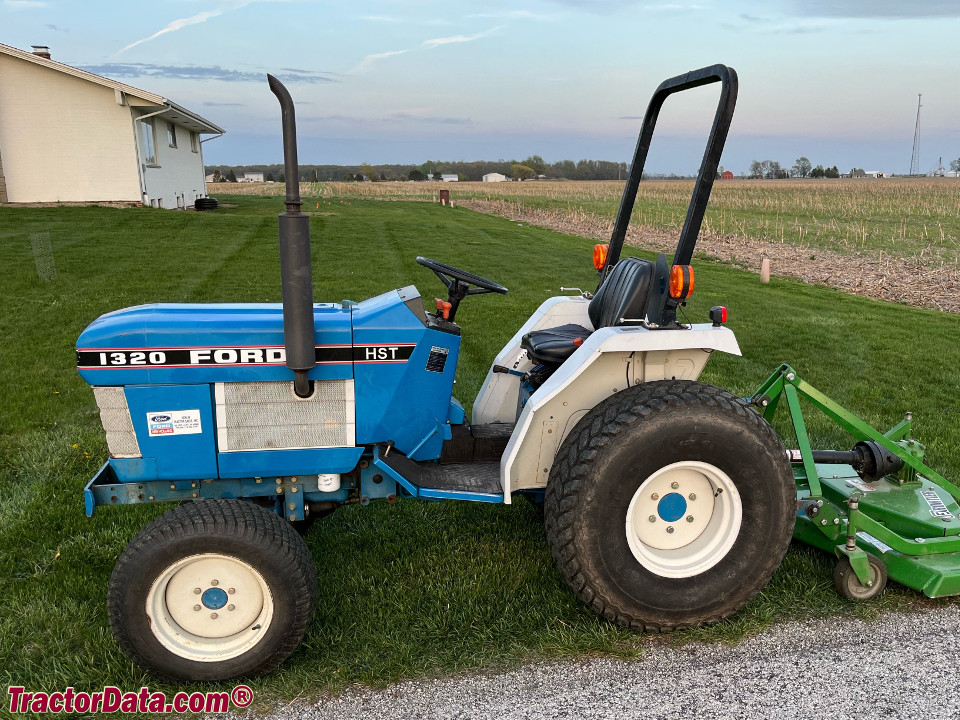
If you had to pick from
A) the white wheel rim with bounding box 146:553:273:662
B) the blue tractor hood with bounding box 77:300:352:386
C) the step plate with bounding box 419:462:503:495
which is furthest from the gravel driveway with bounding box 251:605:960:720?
the blue tractor hood with bounding box 77:300:352:386

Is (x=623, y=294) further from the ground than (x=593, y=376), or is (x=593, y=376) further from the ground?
(x=623, y=294)

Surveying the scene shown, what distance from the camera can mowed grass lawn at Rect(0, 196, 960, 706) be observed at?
2.94m

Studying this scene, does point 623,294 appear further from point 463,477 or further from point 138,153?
point 138,153

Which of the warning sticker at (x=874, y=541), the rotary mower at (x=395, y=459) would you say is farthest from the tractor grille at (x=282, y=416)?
the warning sticker at (x=874, y=541)

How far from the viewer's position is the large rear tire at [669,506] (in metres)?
2.87

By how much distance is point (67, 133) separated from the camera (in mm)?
21531

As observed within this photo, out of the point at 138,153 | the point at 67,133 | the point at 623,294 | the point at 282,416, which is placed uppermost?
the point at 67,133

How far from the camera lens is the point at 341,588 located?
132 inches

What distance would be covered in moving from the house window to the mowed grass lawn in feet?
38.3

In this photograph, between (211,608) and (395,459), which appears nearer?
(211,608)

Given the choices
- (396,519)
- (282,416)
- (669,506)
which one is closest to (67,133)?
(396,519)

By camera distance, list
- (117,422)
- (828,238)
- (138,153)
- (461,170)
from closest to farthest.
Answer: (117,422) → (828,238) → (138,153) → (461,170)

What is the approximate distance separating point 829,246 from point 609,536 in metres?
17.7

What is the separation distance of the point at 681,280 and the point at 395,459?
1378 millimetres
